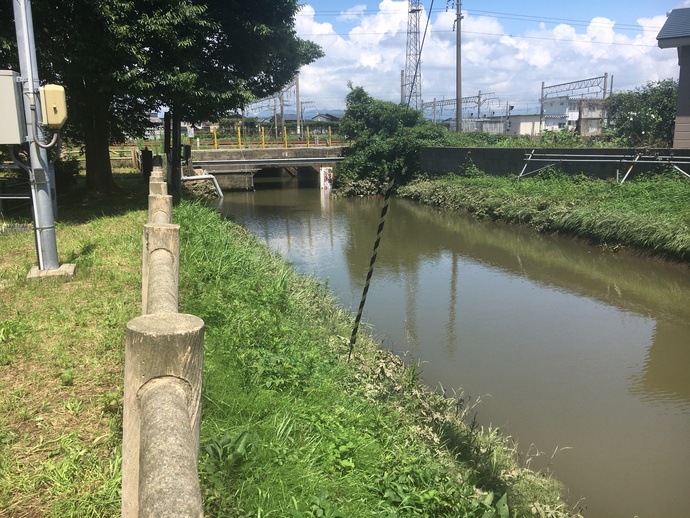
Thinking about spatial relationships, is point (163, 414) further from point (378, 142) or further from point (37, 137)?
point (378, 142)

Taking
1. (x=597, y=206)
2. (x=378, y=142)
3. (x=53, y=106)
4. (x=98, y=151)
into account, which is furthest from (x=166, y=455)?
(x=378, y=142)

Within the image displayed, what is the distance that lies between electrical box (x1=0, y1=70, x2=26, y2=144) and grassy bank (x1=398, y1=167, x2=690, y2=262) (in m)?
10.8

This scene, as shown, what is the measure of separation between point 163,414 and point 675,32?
18.7 meters

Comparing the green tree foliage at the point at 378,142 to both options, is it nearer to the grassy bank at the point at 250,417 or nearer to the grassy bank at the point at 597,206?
the grassy bank at the point at 597,206

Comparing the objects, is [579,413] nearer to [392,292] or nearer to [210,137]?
[392,292]

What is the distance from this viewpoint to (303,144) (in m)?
33.7

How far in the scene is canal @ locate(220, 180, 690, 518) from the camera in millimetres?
4906

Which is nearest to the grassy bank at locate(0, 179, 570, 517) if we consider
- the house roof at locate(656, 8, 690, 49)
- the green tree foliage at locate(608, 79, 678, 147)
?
the house roof at locate(656, 8, 690, 49)

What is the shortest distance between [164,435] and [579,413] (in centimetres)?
521

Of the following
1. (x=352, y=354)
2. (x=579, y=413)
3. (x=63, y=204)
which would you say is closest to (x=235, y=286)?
(x=352, y=354)

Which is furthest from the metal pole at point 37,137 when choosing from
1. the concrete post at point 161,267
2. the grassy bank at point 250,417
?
the concrete post at point 161,267

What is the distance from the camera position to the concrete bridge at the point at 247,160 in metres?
26.1

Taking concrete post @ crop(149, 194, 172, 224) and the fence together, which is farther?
concrete post @ crop(149, 194, 172, 224)

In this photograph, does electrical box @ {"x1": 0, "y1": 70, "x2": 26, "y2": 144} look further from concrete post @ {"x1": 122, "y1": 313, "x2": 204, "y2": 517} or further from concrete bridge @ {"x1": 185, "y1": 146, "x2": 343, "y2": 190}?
concrete bridge @ {"x1": 185, "y1": 146, "x2": 343, "y2": 190}
